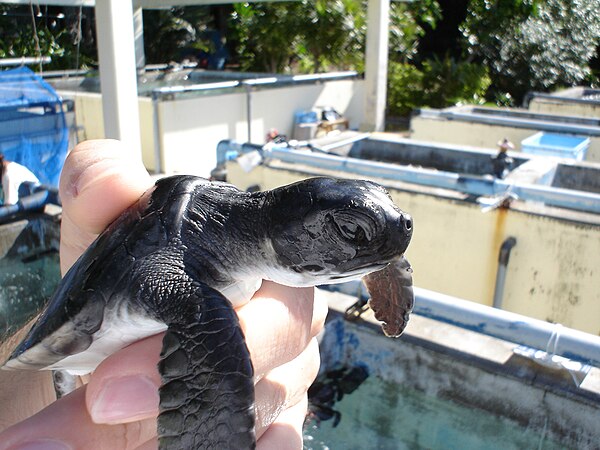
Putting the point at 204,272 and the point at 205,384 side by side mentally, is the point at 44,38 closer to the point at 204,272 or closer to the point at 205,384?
the point at 204,272

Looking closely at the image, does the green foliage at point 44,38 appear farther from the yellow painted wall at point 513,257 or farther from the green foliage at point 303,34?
the yellow painted wall at point 513,257

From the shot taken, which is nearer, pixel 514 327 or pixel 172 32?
pixel 514 327

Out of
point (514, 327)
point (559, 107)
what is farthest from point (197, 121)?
point (514, 327)

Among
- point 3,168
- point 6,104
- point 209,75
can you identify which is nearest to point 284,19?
point 209,75

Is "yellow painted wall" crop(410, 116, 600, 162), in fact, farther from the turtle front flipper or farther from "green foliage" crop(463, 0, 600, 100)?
"green foliage" crop(463, 0, 600, 100)

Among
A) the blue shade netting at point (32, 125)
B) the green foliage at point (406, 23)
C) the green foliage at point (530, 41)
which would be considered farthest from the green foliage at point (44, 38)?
the green foliage at point (530, 41)

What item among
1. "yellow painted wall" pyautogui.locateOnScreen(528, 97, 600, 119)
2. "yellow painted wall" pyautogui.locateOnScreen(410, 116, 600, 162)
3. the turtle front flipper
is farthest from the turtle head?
"yellow painted wall" pyautogui.locateOnScreen(528, 97, 600, 119)
